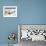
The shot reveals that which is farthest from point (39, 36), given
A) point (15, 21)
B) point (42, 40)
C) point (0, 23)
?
point (0, 23)

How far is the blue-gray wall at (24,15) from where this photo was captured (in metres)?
4.56

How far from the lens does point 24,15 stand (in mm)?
4582

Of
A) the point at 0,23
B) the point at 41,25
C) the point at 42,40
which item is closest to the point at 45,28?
the point at 41,25

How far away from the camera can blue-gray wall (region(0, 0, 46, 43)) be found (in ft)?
15.0

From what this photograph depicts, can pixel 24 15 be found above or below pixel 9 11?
→ below

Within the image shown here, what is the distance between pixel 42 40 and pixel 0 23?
5.04ft

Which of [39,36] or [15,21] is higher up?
[15,21]

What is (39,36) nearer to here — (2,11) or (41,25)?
(41,25)

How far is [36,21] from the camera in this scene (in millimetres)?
4586

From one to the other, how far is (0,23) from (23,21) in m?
0.80

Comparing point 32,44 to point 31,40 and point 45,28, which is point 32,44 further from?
point 45,28

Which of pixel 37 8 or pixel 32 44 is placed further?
pixel 37 8

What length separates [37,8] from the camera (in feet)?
15.0

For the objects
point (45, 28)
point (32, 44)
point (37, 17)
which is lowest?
point (32, 44)
